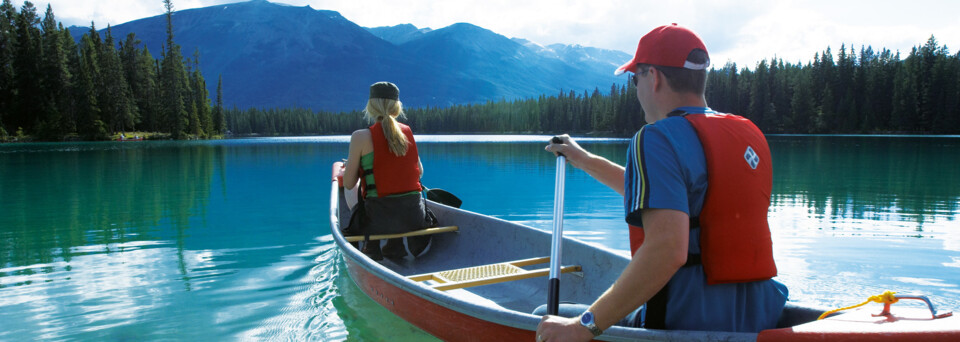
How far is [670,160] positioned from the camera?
2.24 m

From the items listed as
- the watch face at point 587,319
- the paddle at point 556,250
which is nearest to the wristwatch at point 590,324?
the watch face at point 587,319

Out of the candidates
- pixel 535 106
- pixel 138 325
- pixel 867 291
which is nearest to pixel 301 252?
pixel 138 325

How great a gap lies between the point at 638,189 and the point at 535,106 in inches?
6006

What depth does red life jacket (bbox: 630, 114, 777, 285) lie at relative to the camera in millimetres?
2326

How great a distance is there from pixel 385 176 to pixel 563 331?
16.3 ft

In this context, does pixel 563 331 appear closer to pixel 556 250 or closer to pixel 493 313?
pixel 556 250

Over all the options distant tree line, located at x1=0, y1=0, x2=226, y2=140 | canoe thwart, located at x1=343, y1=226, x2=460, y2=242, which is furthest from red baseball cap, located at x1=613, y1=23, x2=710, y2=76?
distant tree line, located at x1=0, y1=0, x2=226, y2=140

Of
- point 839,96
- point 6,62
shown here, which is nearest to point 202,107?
point 6,62

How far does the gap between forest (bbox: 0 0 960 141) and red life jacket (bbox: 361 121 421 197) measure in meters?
85.3

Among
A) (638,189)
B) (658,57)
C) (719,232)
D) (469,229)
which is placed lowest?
(469,229)

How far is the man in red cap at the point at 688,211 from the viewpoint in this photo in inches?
87.0

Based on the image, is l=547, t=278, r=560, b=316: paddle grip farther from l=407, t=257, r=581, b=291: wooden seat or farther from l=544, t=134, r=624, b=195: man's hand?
l=407, t=257, r=581, b=291: wooden seat

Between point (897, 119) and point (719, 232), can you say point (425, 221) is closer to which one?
point (719, 232)

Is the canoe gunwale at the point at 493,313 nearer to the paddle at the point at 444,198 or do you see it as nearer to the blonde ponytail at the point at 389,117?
the blonde ponytail at the point at 389,117
